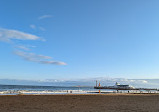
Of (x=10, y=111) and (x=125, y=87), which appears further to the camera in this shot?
(x=125, y=87)

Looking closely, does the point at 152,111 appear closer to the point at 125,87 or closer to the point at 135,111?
the point at 135,111

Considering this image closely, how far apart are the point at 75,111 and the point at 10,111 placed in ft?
16.4

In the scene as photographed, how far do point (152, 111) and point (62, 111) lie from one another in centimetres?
715

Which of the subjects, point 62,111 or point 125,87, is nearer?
point 62,111

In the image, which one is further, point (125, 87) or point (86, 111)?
point (125, 87)

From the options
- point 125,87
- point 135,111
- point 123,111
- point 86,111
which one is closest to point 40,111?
point 86,111

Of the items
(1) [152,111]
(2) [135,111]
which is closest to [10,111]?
(2) [135,111]

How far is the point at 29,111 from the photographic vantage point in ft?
45.5

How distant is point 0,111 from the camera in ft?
45.1

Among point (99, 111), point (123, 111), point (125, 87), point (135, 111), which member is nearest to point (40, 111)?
point (99, 111)

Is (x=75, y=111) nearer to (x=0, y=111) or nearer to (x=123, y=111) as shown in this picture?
(x=123, y=111)

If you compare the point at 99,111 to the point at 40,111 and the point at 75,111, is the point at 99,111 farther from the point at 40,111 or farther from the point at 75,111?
the point at 40,111

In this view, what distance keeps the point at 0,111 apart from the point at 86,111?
21.7ft

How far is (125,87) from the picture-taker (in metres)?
111
